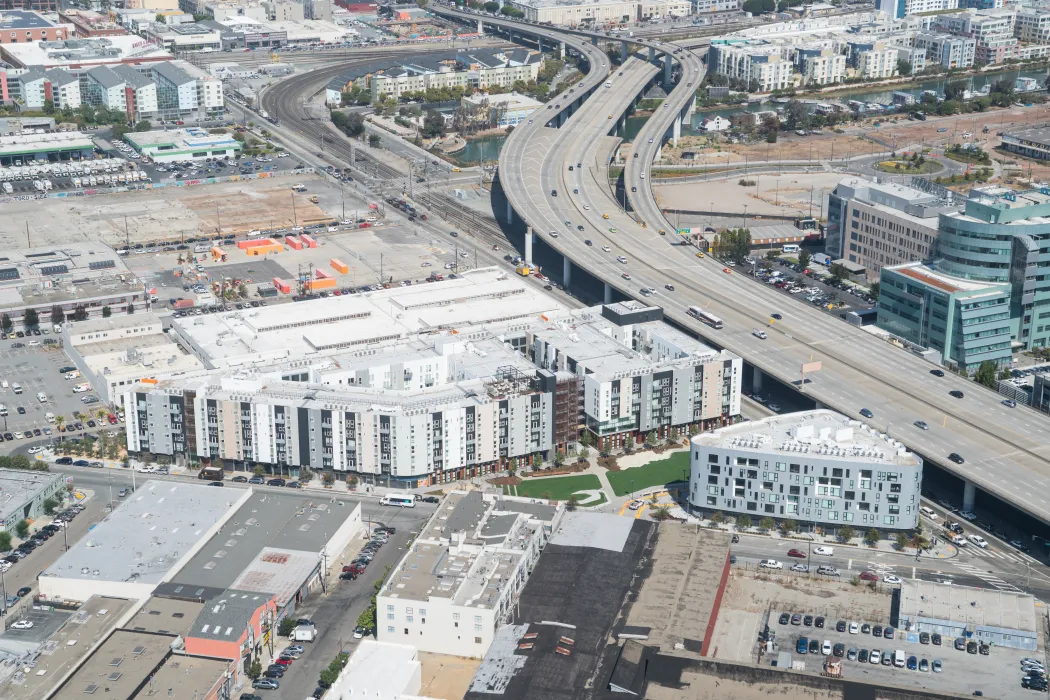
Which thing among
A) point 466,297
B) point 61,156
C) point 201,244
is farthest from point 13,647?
point 61,156

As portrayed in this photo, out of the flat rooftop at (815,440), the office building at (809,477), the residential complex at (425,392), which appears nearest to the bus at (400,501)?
the residential complex at (425,392)

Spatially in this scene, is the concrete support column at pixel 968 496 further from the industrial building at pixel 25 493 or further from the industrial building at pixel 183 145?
the industrial building at pixel 183 145

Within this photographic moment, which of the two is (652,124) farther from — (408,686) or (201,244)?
(408,686)

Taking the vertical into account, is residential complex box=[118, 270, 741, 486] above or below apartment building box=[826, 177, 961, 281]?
below

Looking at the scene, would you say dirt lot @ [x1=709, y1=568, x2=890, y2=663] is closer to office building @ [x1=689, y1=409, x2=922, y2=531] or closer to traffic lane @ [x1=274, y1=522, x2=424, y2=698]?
office building @ [x1=689, y1=409, x2=922, y2=531]

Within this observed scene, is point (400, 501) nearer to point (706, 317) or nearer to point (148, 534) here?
point (148, 534)

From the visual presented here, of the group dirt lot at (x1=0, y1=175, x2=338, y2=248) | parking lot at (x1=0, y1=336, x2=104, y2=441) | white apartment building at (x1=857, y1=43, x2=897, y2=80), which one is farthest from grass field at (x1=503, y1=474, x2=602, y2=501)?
white apartment building at (x1=857, y1=43, x2=897, y2=80)
